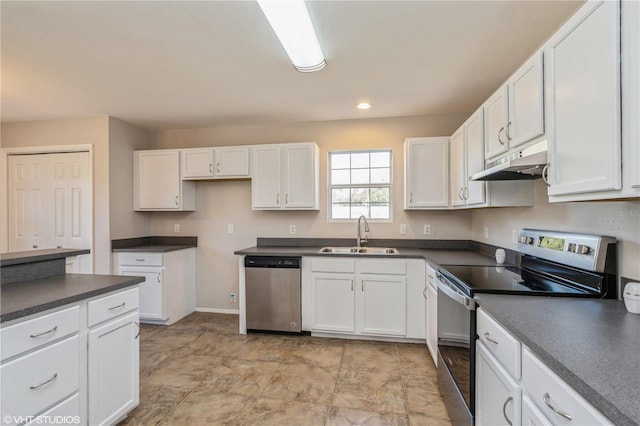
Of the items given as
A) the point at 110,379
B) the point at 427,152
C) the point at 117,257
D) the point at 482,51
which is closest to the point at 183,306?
the point at 117,257

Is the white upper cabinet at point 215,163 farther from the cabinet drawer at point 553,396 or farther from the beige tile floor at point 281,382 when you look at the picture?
the cabinet drawer at point 553,396

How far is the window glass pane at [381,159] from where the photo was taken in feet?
11.8

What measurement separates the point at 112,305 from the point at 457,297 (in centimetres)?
196

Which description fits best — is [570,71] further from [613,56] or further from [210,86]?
[210,86]

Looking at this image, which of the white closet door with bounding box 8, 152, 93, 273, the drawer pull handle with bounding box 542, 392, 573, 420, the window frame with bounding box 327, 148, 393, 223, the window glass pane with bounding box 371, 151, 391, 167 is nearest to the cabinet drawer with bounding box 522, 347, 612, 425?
the drawer pull handle with bounding box 542, 392, 573, 420

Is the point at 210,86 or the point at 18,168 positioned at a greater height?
the point at 210,86

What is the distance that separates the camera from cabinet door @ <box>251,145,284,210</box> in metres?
3.45

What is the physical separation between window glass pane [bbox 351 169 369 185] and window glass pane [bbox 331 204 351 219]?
323 millimetres

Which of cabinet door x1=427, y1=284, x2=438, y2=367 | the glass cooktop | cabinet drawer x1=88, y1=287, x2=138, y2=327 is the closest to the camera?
the glass cooktop

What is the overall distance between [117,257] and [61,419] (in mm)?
2423

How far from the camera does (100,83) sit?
2.61 meters

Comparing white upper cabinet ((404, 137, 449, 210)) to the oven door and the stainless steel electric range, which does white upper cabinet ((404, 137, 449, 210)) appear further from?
the oven door

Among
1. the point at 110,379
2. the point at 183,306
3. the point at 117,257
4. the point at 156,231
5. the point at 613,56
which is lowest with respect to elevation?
the point at 183,306

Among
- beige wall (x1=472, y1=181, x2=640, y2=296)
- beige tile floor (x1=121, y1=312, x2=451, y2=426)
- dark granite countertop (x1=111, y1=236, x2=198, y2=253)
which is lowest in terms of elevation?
beige tile floor (x1=121, y1=312, x2=451, y2=426)
